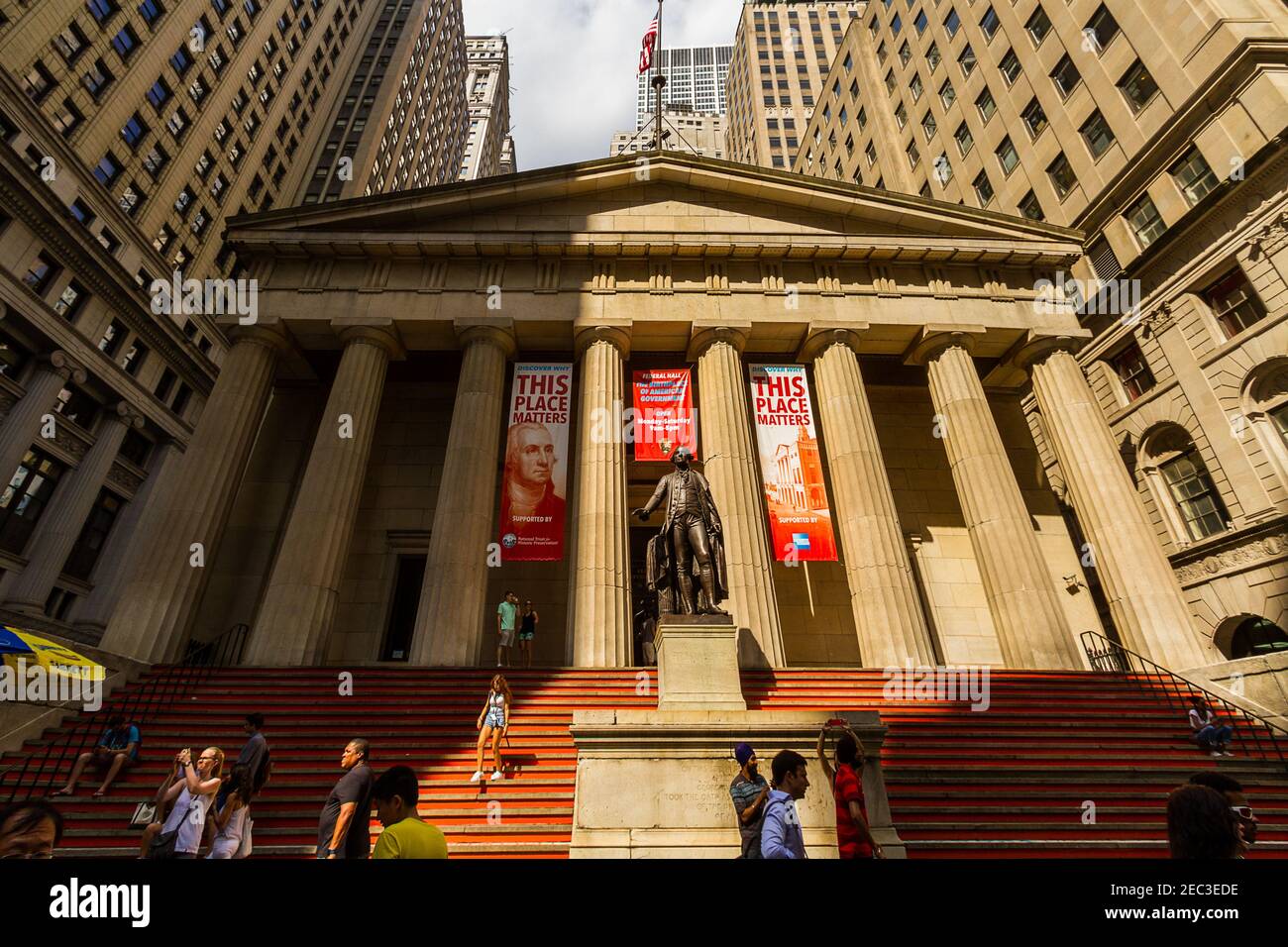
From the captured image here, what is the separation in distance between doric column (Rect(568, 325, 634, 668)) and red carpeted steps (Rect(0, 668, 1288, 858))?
42.4 inches

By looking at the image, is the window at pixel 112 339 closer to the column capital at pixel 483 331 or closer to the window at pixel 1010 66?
the column capital at pixel 483 331

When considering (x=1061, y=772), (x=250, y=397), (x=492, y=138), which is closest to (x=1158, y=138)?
(x=1061, y=772)

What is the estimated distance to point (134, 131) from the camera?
34.1 m

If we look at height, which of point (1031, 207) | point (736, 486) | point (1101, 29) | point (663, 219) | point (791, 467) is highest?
point (1101, 29)

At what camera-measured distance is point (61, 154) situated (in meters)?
28.9

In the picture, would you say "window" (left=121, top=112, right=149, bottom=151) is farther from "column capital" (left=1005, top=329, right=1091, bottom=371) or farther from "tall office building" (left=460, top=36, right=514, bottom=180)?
"tall office building" (left=460, top=36, right=514, bottom=180)

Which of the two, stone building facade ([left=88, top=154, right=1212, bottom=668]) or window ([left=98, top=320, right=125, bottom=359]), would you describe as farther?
window ([left=98, top=320, right=125, bottom=359])

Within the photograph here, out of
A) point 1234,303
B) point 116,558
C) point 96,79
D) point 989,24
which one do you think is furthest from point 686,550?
point 96,79

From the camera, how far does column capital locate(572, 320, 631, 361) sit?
19266mm

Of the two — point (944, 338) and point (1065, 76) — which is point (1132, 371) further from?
point (1065, 76)

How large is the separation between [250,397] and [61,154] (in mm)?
23068

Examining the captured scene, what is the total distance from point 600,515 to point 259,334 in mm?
12421

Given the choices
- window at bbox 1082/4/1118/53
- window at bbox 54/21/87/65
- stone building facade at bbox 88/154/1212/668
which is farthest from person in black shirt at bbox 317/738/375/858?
window at bbox 54/21/87/65
